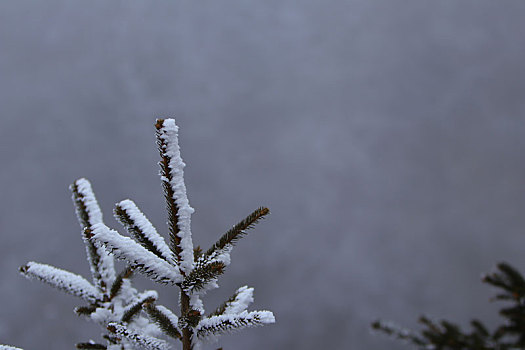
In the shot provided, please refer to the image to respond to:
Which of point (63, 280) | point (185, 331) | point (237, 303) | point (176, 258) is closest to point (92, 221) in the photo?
point (63, 280)

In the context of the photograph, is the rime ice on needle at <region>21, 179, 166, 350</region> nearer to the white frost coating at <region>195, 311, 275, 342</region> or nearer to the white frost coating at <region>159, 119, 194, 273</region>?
the white frost coating at <region>195, 311, 275, 342</region>

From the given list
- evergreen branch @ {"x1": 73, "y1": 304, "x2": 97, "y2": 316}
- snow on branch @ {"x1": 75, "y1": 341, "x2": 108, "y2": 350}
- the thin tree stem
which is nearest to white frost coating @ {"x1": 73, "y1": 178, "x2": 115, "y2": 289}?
evergreen branch @ {"x1": 73, "y1": 304, "x2": 97, "y2": 316}

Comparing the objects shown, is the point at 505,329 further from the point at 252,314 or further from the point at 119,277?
the point at 119,277

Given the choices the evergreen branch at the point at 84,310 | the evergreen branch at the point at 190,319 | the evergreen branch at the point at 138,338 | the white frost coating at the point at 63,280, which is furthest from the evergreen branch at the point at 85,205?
the evergreen branch at the point at 190,319

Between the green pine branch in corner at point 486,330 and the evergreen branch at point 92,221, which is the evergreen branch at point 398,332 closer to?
the green pine branch in corner at point 486,330

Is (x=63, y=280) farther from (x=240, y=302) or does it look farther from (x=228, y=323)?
(x=228, y=323)

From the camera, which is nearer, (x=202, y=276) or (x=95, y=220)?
(x=202, y=276)

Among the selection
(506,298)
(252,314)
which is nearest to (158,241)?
(252,314)
